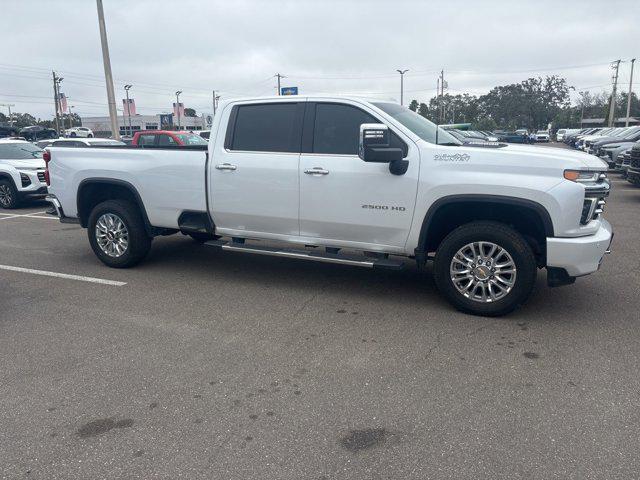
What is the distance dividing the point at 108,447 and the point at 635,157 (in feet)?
43.3

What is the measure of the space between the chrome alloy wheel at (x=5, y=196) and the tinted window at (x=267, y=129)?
9.36 m

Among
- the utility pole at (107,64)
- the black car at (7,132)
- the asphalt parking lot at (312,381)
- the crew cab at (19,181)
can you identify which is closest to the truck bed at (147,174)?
the asphalt parking lot at (312,381)

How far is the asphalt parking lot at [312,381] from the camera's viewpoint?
9.62ft

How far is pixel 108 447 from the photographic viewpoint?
3.04m

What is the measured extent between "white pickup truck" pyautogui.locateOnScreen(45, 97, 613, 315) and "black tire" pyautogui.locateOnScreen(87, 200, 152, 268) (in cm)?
2

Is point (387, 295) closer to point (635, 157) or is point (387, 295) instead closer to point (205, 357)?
point (205, 357)

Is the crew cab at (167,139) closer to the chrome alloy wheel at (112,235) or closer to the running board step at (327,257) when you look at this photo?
the chrome alloy wheel at (112,235)

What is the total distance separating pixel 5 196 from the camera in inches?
506

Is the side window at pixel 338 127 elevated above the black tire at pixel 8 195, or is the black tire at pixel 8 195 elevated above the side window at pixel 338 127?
the side window at pixel 338 127

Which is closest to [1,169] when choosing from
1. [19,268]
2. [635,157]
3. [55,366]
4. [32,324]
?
[19,268]

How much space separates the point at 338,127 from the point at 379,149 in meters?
0.78

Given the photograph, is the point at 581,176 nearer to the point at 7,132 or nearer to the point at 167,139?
the point at 167,139

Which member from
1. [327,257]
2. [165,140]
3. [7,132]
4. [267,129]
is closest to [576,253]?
[327,257]

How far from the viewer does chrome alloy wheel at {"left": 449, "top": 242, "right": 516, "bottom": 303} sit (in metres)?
4.89
